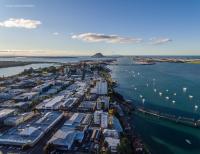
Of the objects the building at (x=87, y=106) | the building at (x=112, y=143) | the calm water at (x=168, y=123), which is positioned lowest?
the calm water at (x=168, y=123)

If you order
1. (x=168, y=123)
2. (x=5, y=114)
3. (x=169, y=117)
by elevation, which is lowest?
(x=168, y=123)

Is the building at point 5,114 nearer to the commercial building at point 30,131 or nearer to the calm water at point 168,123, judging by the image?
the commercial building at point 30,131

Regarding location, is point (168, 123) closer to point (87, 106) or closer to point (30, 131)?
point (87, 106)

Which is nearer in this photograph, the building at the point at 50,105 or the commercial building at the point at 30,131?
the commercial building at the point at 30,131

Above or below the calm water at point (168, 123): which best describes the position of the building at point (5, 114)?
above

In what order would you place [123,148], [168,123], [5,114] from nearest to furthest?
[123,148]
[5,114]
[168,123]

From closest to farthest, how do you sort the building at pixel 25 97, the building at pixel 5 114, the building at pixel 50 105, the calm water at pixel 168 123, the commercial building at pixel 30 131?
the commercial building at pixel 30 131 → the calm water at pixel 168 123 → the building at pixel 5 114 → the building at pixel 50 105 → the building at pixel 25 97

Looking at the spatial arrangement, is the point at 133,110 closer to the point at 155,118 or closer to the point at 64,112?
the point at 155,118

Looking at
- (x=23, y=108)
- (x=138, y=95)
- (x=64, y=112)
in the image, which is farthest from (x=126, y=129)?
(x=138, y=95)

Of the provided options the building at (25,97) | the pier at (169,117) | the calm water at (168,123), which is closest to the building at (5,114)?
the building at (25,97)

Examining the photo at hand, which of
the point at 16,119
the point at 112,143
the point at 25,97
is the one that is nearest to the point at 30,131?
the point at 16,119

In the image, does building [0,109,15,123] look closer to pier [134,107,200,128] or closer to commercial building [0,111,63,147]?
commercial building [0,111,63,147]

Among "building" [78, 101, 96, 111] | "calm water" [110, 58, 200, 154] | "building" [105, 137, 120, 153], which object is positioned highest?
"building" [78, 101, 96, 111]

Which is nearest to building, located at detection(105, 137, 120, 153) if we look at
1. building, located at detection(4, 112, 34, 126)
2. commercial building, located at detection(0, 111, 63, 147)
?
commercial building, located at detection(0, 111, 63, 147)
